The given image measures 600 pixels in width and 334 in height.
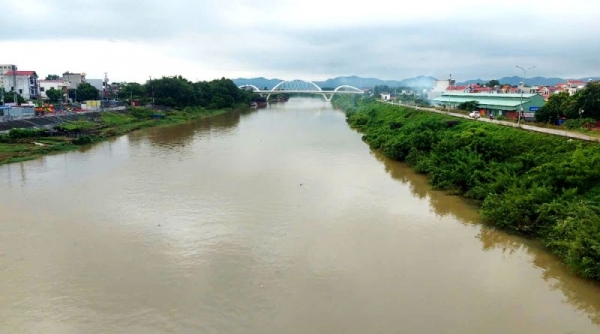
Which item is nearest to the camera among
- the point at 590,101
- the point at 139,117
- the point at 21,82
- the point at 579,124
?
the point at 579,124

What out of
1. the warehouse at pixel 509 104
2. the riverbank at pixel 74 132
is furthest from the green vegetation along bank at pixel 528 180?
the riverbank at pixel 74 132

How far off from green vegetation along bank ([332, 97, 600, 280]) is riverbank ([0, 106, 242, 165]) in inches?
565

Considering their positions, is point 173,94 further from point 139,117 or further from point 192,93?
point 139,117

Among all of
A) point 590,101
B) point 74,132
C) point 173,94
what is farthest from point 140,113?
point 590,101

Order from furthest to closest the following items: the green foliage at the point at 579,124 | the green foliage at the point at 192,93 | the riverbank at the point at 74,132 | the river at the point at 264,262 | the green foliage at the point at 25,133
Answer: the green foliage at the point at 192,93, the green foliage at the point at 25,133, the riverbank at the point at 74,132, the green foliage at the point at 579,124, the river at the point at 264,262

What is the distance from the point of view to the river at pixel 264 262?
18.4 feet

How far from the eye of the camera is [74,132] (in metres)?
20.9

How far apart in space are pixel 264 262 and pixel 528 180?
6.18m

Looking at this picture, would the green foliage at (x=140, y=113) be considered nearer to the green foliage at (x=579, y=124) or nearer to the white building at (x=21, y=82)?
the white building at (x=21, y=82)

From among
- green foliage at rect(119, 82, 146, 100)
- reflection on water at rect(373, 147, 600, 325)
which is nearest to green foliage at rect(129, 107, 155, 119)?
green foliage at rect(119, 82, 146, 100)

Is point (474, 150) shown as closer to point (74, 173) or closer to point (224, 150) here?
point (224, 150)

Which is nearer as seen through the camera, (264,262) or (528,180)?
(264,262)

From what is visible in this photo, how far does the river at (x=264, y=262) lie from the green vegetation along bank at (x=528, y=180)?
41cm

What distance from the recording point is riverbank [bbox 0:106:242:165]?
1633 cm
